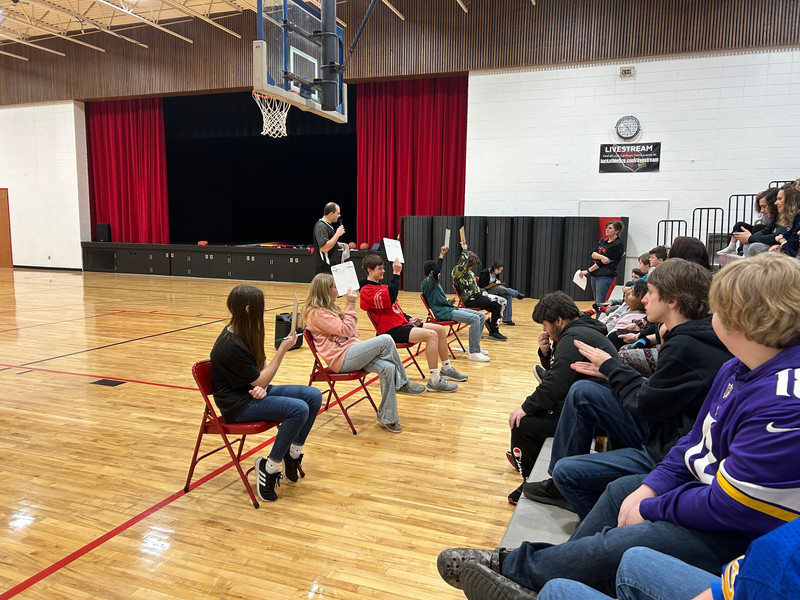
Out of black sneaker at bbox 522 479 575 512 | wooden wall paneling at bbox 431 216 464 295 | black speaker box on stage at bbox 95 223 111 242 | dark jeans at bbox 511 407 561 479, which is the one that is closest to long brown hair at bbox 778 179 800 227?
dark jeans at bbox 511 407 561 479

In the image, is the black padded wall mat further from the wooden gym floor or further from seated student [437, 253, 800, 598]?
seated student [437, 253, 800, 598]

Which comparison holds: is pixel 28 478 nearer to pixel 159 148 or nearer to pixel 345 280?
pixel 345 280

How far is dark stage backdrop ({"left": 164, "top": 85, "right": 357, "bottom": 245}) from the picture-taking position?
1497cm

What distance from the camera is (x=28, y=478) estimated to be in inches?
121

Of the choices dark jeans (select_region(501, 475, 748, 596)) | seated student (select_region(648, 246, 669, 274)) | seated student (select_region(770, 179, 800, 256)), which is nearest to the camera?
dark jeans (select_region(501, 475, 748, 596))

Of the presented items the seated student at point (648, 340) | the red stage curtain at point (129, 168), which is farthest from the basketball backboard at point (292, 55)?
the red stage curtain at point (129, 168)

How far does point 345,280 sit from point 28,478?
99.0 inches

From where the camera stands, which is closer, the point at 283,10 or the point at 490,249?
the point at 283,10

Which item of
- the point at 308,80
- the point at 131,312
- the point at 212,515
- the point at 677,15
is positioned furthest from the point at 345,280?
the point at 677,15

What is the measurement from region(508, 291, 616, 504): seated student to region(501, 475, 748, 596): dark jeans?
0.98 metres

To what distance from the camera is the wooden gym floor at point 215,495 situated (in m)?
2.21

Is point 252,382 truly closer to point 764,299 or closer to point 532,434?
point 532,434

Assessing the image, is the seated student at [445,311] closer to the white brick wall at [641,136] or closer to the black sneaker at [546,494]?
the black sneaker at [546,494]

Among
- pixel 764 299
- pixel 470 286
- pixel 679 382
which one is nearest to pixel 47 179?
pixel 470 286
